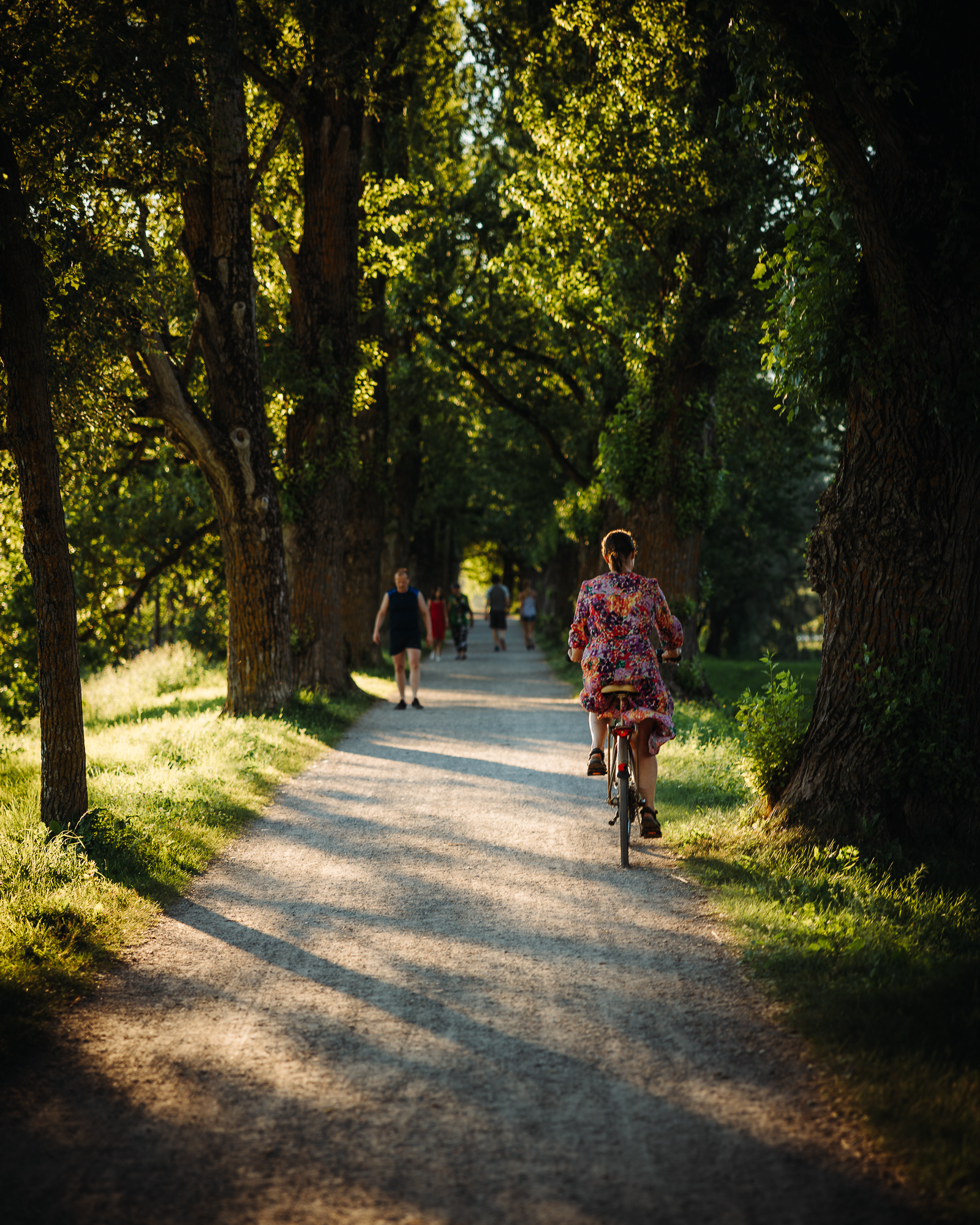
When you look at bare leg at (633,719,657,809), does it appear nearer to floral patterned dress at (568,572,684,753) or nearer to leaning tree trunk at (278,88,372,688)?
floral patterned dress at (568,572,684,753)

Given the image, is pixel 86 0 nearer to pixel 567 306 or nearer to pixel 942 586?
pixel 942 586

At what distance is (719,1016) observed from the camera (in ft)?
13.6

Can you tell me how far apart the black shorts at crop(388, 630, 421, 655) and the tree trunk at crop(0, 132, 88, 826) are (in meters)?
8.80

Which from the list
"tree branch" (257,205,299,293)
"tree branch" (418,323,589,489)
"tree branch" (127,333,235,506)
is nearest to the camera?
"tree branch" (127,333,235,506)

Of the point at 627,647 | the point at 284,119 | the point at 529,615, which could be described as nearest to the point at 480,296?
the point at 284,119

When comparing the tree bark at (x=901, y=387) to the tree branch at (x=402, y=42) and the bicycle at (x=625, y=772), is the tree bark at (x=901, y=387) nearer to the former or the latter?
the bicycle at (x=625, y=772)

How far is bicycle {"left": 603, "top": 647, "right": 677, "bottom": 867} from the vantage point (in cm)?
648

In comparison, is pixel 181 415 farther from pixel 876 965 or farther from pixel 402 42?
pixel 876 965

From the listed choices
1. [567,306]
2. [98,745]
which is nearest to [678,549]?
[567,306]

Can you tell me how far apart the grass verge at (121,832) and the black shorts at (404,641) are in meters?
1.82

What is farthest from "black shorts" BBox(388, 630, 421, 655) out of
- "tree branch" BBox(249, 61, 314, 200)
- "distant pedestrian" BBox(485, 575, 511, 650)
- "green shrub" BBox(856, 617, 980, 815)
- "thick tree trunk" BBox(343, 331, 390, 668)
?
"distant pedestrian" BBox(485, 575, 511, 650)

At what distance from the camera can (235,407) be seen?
38.7 feet

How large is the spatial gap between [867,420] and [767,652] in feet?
6.19

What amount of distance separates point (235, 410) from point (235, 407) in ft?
0.10
